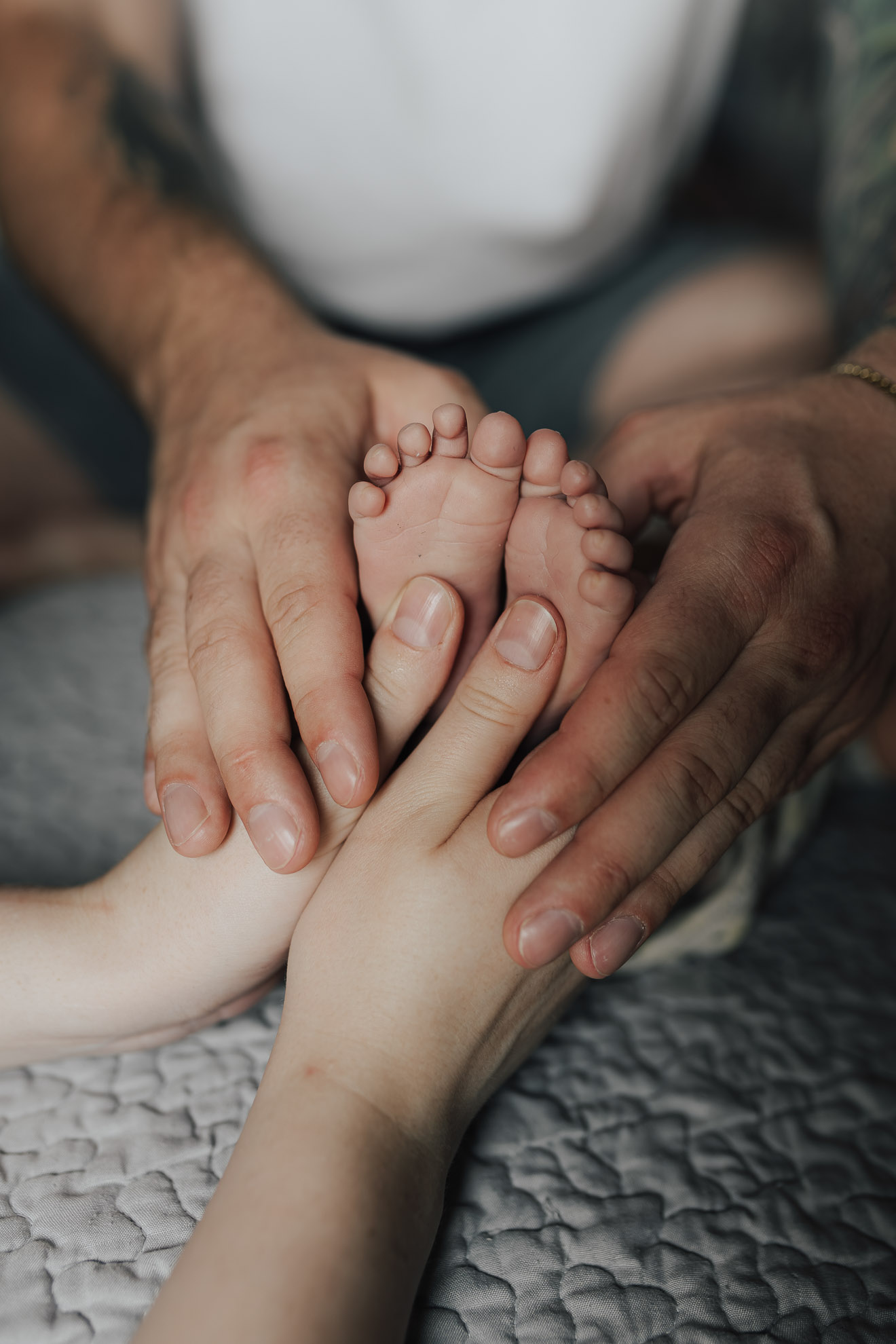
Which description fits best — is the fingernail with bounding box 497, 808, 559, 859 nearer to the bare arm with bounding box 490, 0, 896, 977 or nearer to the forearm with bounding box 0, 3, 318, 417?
the bare arm with bounding box 490, 0, 896, 977

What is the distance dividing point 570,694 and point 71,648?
0.65 meters

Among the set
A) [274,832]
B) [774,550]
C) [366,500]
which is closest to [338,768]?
[274,832]

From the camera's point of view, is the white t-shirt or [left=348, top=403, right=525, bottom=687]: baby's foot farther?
the white t-shirt

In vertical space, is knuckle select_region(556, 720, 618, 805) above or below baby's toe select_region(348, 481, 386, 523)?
below

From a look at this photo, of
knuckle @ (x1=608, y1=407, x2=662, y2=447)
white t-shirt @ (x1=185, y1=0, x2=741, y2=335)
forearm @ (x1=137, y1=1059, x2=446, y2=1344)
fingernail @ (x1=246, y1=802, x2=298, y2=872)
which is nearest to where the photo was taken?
forearm @ (x1=137, y1=1059, x2=446, y2=1344)

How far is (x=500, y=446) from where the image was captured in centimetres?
45

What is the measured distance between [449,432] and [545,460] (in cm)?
5

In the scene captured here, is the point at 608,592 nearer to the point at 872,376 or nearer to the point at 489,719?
the point at 489,719

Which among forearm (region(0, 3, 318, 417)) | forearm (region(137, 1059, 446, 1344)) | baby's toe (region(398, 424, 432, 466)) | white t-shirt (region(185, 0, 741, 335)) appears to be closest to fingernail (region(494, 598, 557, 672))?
baby's toe (region(398, 424, 432, 466))

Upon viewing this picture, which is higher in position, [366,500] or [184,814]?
[366,500]

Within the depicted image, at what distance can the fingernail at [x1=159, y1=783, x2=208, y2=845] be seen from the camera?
0.46 metres

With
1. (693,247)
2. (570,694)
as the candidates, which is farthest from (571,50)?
(570,694)

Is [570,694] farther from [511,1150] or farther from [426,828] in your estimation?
[511,1150]

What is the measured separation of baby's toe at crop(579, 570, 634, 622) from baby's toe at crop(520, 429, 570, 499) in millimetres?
55
